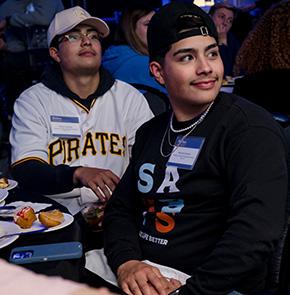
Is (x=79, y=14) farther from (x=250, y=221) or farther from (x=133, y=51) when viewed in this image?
(x=250, y=221)

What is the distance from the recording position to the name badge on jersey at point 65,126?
2426 millimetres

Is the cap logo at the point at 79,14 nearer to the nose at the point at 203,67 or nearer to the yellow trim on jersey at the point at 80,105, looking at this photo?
the yellow trim on jersey at the point at 80,105

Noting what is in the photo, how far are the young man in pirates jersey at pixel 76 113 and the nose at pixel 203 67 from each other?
33.3 inches

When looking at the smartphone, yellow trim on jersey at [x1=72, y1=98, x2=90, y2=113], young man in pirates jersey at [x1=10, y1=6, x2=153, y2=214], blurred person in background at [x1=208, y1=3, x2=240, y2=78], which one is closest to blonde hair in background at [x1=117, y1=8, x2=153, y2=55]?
young man in pirates jersey at [x1=10, y1=6, x2=153, y2=214]

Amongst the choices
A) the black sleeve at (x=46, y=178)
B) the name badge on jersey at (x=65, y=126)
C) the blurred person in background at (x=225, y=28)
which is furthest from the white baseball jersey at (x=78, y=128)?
the blurred person in background at (x=225, y=28)

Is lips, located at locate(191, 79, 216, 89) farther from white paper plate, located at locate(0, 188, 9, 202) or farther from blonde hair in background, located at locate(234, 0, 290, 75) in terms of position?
blonde hair in background, located at locate(234, 0, 290, 75)

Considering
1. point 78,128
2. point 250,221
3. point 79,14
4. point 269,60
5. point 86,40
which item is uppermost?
point 79,14

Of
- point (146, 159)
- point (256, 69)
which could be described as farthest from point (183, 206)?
point (256, 69)

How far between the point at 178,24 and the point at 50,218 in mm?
767

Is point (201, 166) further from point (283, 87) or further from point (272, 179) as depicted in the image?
point (283, 87)

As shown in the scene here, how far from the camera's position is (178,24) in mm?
1674

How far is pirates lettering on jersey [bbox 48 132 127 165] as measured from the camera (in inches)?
95.5

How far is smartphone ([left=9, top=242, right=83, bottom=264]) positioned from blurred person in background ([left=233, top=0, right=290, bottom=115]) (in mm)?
1739

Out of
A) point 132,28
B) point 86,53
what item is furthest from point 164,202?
point 132,28
